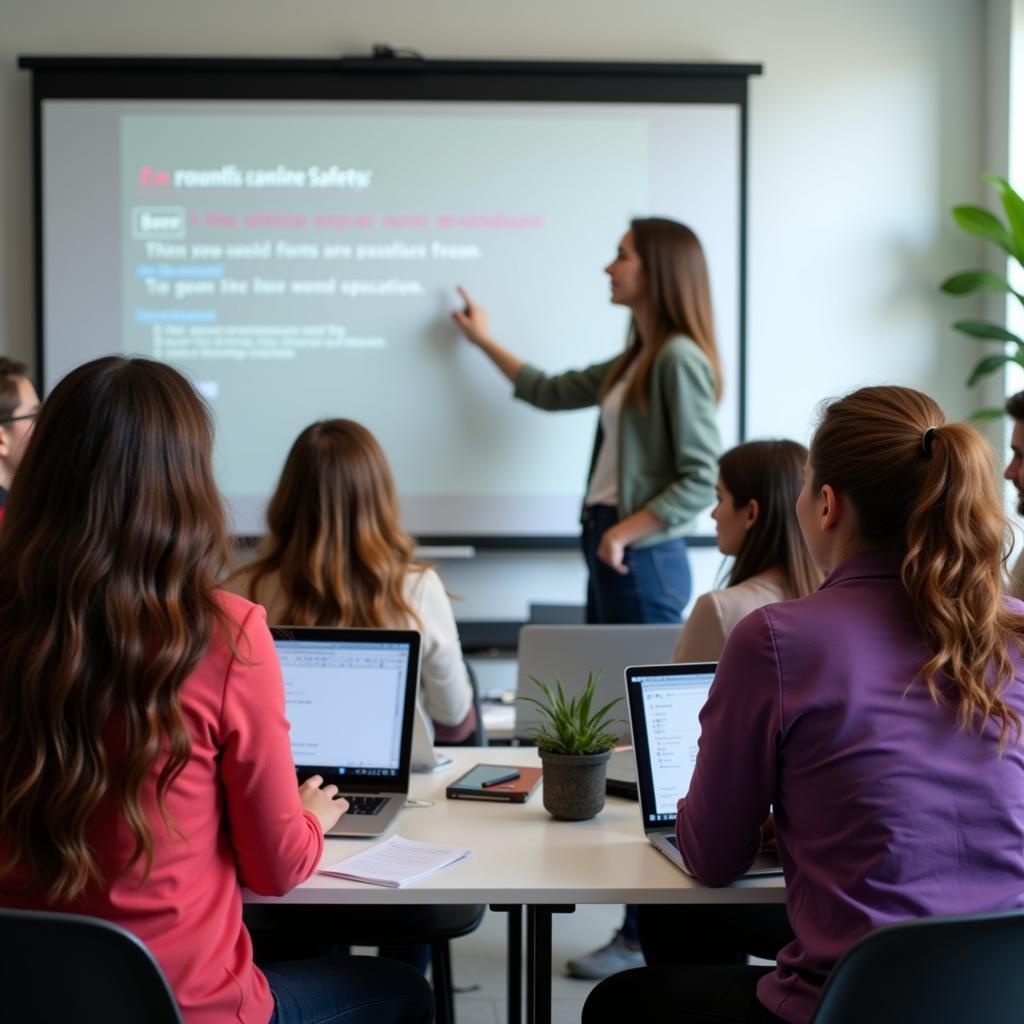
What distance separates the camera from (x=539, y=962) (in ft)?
5.62

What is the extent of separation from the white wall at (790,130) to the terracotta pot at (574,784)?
8.08 feet

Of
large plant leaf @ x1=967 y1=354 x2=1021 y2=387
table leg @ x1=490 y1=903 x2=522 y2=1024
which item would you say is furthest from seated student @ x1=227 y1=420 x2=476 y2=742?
large plant leaf @ x1=967 y1=354 x2=1021 y2=387

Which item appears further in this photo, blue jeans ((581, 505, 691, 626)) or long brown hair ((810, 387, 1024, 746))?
blue jeans ((581, 505, 691, 626))

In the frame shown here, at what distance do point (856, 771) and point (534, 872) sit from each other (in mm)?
503

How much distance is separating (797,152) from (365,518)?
272 centimetres

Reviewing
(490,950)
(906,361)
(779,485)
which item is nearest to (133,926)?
(779,485)

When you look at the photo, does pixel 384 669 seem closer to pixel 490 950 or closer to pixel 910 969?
pixel 910 969

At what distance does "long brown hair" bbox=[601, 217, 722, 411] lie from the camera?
348cm

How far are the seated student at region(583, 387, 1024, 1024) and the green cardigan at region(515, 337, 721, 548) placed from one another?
190 centimetres

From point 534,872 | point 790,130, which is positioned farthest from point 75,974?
point 790,130

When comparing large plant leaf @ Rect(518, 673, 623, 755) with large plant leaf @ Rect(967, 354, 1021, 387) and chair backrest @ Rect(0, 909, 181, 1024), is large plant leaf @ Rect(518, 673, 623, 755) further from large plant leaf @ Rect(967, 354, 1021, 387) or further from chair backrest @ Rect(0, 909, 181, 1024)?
large plant leaf @ Rect(967, 354, 1021, 387)

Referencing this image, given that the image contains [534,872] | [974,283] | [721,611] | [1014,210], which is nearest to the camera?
[534,872]

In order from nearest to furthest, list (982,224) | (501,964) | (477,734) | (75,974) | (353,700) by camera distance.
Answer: (75,974)
(353,700)
(477,734)
(501,964)
(982,224)

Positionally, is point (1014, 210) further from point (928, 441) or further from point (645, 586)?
point (928, 441)
